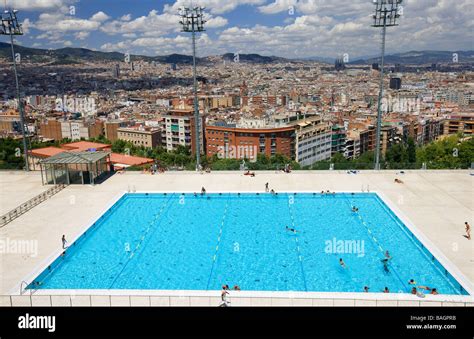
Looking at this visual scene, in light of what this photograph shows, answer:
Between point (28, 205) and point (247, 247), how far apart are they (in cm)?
916

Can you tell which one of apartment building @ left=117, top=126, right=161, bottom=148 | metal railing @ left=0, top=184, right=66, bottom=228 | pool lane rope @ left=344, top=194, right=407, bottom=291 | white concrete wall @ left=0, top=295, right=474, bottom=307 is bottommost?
apartment building @ left=117, top=126, right=161, bottom=148

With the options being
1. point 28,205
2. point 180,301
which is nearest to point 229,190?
point 28,205

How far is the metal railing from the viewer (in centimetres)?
1569

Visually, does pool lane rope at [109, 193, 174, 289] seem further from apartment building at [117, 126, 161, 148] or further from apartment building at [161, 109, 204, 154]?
apartment building at [117, 126, 161, 148]

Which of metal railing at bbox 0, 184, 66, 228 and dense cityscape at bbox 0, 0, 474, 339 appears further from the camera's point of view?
metal railing at bbox 0, 184, 66, 228

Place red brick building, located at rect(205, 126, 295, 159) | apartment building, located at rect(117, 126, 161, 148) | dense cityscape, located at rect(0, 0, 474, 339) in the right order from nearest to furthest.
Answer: dense cityscape, located at rect(0, 0, 474, 339), red brick building, located at rect(205, 126, 295, 159), apartment building, located at rect(117, 126, 161, 148)

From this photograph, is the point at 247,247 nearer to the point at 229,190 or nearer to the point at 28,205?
the point at 229,190

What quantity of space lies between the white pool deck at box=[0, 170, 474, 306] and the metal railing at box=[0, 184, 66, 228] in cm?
27

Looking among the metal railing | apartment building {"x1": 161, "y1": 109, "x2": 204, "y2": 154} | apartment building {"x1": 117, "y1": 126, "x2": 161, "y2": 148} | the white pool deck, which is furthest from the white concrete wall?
apartment building {"x1": 117, "y1": 126, "x2": 161, "y2": 148}

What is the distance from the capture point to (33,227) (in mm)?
15023

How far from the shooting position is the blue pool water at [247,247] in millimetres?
11977
